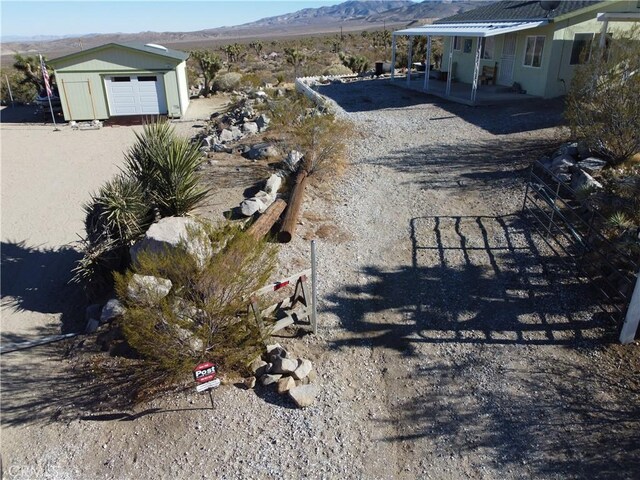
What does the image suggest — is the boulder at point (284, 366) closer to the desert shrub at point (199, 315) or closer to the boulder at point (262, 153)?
the desert shrub at point (199, 315)

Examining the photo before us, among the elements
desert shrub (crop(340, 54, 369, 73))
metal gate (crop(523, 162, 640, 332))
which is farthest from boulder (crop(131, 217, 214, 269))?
desert shrub (crop(340, 54, 369, 73))

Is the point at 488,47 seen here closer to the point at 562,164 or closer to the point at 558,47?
the point at 558,47

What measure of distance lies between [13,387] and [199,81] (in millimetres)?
31851

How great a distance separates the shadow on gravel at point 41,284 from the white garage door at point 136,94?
49.2 ft

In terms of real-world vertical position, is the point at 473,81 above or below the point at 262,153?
above

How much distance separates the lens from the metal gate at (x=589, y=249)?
666 centimetres

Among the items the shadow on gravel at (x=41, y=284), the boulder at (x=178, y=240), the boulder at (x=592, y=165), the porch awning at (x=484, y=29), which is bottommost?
the shadow on gravel at (x=41, y=284)

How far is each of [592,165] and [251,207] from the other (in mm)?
7061

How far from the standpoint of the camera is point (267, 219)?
917 centimetres

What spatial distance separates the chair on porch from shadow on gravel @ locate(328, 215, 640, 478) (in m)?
15.7

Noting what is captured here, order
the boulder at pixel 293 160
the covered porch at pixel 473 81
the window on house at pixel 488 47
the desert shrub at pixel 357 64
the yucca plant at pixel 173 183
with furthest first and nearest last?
the desert shrub at pixel 357 64 → the window on house at pixel 488 47 → the covered porch at pixel 473 81 → the boulder at pixel 293 160 → the yucca plant at pixel 173 183

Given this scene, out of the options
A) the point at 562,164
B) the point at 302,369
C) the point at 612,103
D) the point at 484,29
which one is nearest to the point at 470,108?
the point at 484,29

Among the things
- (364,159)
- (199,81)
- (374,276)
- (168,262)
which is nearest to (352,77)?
(199,81)

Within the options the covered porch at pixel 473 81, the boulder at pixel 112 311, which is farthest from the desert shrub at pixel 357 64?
the boulder at pixel 112 311
